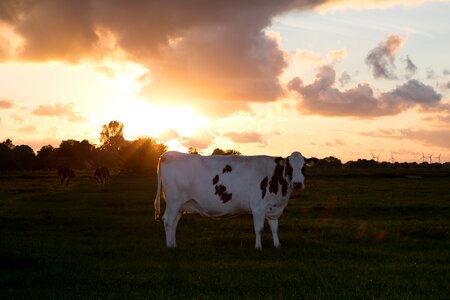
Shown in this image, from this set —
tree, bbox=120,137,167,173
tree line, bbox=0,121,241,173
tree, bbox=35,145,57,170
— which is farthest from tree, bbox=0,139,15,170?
tree, bbox=120,137,167,173

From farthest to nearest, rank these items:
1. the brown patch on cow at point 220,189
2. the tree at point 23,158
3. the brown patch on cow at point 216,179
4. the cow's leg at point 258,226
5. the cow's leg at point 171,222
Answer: the tree at point 23,158 < the brown patch on cow at point 216,179 < the brown patch on cow at point 220,189 < the cow's leg at point 171,222 < the cow's leg at point 258,226

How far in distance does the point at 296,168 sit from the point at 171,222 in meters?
4.79

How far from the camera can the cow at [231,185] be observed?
20.0m

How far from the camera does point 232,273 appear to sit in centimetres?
1376

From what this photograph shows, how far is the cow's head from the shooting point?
19.8m

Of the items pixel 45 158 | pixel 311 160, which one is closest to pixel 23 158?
pixel 45 158

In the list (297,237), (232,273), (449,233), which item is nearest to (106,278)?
(232,273)

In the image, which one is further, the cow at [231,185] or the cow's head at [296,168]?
the cow at [231,185]

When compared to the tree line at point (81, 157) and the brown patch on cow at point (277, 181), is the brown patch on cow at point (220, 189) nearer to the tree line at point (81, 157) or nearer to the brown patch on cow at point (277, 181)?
the brown patch on cow at point (277, 181)

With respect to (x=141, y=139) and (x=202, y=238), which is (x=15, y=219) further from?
(x=141, y=139)

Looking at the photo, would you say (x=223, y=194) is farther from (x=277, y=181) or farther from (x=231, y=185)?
(x=277, y=181)

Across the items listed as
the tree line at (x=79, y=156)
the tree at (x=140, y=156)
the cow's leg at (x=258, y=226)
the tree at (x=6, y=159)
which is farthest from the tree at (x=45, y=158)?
the cow's leg at (x=258, y=226)

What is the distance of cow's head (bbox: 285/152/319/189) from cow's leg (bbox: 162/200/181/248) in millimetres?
4235

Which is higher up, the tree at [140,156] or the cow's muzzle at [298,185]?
the tree at [140,156]
